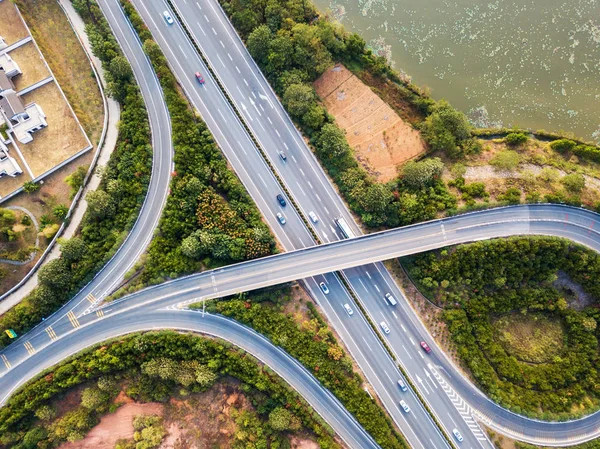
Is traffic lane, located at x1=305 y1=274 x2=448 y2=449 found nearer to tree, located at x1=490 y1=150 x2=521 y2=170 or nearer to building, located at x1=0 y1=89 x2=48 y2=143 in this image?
tree, located at x1=490 y1=150 x2=521 y2=170

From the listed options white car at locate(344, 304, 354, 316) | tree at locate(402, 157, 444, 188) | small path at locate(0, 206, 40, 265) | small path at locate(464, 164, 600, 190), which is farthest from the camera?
small path at locate(464, 164, 600, 190)

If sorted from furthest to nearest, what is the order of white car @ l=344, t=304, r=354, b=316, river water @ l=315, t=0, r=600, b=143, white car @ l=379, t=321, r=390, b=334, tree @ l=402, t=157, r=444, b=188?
river water @ l=315, t=0, r=600, b=143
white car @ l=344, t=304, r=354, b=316
white car @ l=379, t=321, r=390, b=334
tree @ l=402, t=157, r=444, b=188

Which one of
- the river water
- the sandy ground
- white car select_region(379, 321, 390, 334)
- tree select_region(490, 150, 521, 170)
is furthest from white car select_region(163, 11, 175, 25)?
the sandy ground

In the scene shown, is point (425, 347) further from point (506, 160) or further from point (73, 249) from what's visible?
point (73, 249)

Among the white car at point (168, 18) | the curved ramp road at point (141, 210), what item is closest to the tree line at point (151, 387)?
the curved ramp road at point (141, 210)

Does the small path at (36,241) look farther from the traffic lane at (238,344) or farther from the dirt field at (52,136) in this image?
the traffic lane at (238,344)

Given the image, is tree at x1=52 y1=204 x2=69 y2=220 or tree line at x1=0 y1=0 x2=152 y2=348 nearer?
tree line at x1=0 y1=0 x2=152 y2=348

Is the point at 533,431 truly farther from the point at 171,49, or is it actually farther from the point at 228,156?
the point at 171,49

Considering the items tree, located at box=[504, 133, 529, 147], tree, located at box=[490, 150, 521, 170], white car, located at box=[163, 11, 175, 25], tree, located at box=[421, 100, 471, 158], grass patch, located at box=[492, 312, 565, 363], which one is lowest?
grass patch, located at box=[492, 312, 565, 363]
